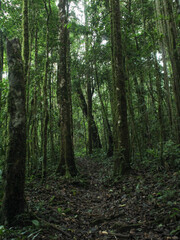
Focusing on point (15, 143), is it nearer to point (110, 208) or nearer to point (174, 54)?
point (110, 208)

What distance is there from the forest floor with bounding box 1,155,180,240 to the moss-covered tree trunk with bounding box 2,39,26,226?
1.59ft

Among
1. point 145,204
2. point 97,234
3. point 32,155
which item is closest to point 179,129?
point 145,204

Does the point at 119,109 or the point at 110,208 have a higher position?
the point at 119,109

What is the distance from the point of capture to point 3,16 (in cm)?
905

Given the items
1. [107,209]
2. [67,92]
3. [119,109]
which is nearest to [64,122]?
[67,92]

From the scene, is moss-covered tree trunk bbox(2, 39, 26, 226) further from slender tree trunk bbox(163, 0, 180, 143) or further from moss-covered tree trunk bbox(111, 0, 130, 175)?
slender tree trunk bbox(163, 0, 180, 143)

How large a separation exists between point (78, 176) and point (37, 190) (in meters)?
2.19

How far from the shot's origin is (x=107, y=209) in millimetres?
5062

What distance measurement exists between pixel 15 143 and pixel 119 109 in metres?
4.79

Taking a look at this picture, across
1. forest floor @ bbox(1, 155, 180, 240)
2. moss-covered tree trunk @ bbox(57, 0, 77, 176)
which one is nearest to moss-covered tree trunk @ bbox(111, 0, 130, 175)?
forest floor @ bbox(1, 155, 180, 240)

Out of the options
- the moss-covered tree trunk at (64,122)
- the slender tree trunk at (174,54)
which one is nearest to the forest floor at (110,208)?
the moss-covered tree trunk at (64,122)

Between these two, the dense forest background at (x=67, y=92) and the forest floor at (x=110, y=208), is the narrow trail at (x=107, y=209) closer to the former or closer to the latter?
the forest floor at (x=110, y=208)

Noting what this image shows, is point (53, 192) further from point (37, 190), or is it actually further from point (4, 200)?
point (4, 200)

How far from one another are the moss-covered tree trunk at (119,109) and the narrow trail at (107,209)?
694mm
